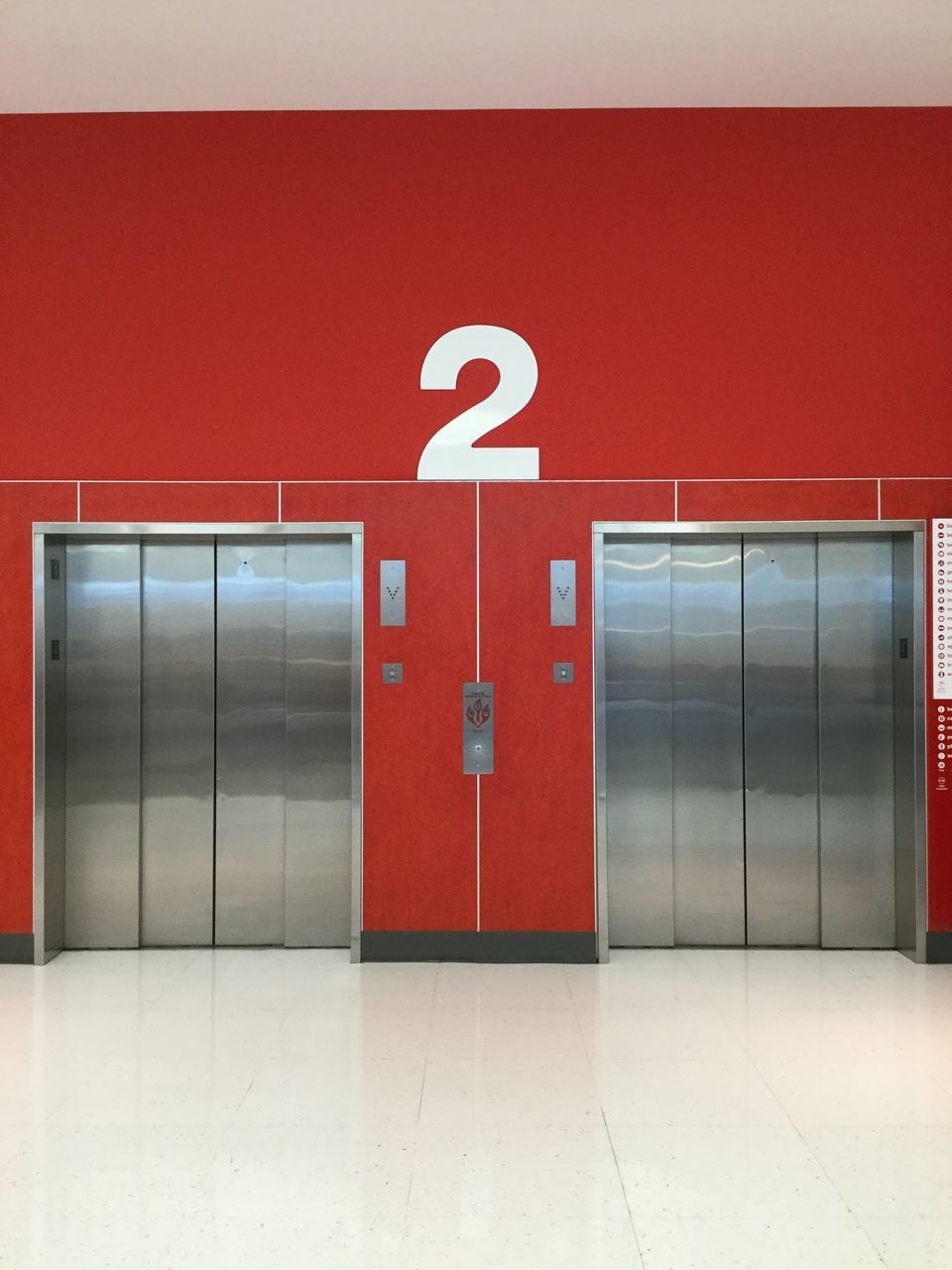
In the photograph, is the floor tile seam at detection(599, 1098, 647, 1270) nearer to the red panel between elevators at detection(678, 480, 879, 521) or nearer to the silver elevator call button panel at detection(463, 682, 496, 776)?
the silver elevator call button panel at detection(463, 682, 496, 776)

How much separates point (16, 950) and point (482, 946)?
106 inches

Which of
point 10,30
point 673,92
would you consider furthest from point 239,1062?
point 673,92

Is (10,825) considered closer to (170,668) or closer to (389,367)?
(170,668)

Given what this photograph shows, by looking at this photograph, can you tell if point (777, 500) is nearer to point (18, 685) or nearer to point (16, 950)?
point (18, 685)

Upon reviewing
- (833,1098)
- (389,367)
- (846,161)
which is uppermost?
(846,161)

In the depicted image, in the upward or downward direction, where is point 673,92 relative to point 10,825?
upward

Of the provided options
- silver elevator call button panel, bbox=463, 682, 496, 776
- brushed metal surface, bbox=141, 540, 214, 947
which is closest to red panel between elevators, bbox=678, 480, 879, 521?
silver elevator call button panel, bbox=463, 682, 496, 776

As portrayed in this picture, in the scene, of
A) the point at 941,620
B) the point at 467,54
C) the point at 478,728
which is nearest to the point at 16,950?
the point at 478,728

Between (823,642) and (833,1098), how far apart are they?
2.90m

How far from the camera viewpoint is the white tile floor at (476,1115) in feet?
11.0

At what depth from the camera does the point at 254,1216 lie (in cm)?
347

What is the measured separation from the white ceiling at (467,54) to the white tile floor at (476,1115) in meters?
4.93

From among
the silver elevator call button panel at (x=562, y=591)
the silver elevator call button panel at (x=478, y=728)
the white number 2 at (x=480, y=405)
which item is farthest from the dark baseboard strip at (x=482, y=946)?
the white number 2 at (x=480, y=405)

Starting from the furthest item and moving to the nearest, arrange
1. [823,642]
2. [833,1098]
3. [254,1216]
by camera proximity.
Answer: [823,642] → [833,1098] → [254,1216]
